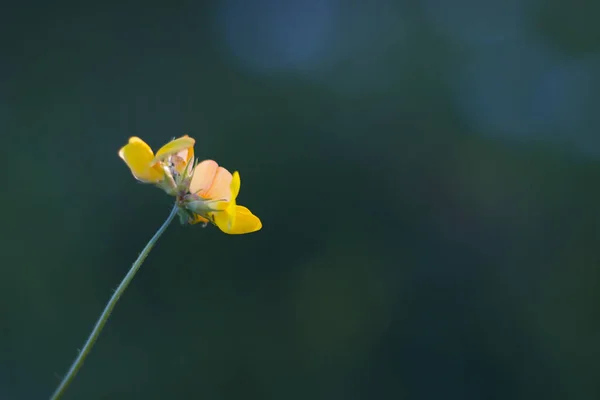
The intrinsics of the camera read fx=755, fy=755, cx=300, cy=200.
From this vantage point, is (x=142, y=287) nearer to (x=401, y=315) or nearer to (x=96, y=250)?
(x=96, y=250)

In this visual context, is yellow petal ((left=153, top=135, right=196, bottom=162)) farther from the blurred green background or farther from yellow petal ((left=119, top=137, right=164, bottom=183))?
the blurred green background

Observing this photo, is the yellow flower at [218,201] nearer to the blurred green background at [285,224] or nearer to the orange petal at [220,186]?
the orange petal at [220,186]

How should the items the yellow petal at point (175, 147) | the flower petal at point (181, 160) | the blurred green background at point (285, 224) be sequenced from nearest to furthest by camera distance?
the yellow petal at point (175, 147) < the flower petal at point (181, 160) < the blurred green background at point (285, 224)

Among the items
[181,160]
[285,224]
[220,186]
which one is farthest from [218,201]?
[285,224]

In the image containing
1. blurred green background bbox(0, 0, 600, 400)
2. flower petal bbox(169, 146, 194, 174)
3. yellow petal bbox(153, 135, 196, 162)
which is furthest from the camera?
blurred green background bbox(0, 0, 600, 400)

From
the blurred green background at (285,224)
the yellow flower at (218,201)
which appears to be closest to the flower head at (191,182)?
the yellow flower at (218,201)

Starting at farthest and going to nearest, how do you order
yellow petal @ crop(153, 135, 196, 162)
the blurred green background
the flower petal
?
the blurred green background < the flower petal < yellow petal @ crop(153, 135, 196, 162)

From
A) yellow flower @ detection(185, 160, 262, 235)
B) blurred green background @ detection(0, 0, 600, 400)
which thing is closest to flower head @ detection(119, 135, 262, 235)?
yellow flower @ detection(185, 160, 262, 235)

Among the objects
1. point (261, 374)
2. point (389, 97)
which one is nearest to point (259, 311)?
point (261, 374)
